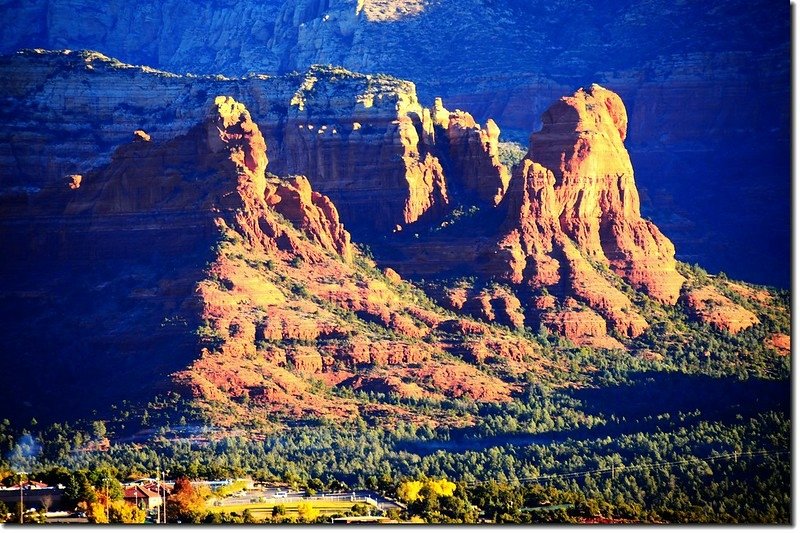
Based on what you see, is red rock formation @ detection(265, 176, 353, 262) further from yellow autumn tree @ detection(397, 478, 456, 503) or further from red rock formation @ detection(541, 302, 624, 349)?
yellow autumn tree @ detection(397, 478, 456, 503)

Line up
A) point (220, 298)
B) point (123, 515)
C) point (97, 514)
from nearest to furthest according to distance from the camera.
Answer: point (97, 514), point (123, 515), point (220, 298)

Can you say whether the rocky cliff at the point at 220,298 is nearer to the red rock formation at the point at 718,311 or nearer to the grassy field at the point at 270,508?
the red rock formation at the point at 718,311

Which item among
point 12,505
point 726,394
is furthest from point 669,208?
point 12,505

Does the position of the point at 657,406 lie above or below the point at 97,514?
above

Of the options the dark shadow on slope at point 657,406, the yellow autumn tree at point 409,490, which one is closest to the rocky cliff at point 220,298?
the dark shadow on slope at point 657,406

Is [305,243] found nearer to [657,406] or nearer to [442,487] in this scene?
[657,406]

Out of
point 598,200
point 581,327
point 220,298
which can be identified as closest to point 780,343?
point 581,327
